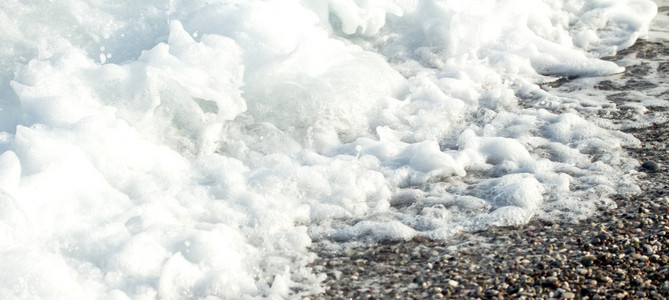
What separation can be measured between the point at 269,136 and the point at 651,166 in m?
2.85

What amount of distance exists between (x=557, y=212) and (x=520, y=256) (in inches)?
25.0

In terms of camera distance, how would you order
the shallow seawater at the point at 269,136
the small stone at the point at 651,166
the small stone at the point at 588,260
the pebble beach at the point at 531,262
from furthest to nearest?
1. the small stone at the point at 651,166
2. the shallow seawater at the point at 269,136
3. the small stone at the point at 588,260
4. the pebble beach at the point at 531,262

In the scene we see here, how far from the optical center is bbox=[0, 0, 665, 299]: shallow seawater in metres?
3.88

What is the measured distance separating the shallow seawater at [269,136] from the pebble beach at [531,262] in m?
0.15

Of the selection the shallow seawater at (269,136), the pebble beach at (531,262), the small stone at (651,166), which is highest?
the small stone at (651,166)

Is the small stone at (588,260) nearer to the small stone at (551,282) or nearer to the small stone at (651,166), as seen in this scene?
the small stone at (551,282)

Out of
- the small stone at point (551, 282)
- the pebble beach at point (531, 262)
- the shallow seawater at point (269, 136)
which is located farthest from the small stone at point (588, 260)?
the shallow seawater at point (269, 136)

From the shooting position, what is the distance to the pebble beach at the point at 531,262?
3412 millimetres

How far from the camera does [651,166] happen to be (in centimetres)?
468

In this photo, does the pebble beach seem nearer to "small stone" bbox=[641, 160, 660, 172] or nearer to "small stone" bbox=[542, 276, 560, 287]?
"small stone" bbox=[542, 276, 560, 287]

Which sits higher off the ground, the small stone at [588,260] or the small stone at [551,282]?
the small stone at [588,260]

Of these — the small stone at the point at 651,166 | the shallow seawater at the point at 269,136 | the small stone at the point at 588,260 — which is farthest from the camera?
the small stone at the point at 651,166

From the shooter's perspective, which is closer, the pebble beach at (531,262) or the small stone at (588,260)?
the pebble beach at (531,262)

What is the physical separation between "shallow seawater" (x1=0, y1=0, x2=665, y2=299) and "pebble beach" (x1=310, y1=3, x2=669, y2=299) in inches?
6.0
